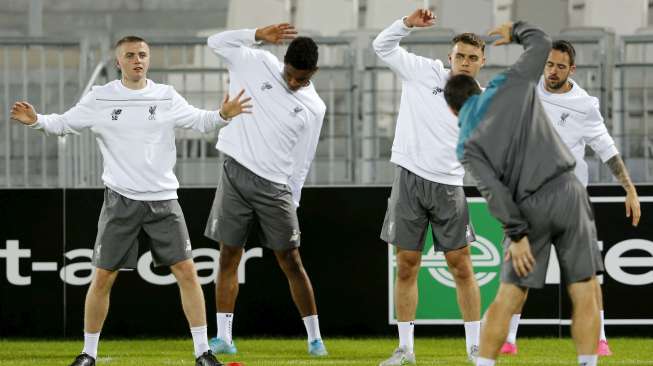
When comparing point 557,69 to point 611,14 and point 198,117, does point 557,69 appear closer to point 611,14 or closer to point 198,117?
point 198,117

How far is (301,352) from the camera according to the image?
316 inches

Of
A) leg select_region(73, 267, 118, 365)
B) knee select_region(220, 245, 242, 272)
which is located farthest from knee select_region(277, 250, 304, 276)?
leg select_region(73, 267, 118, 365)

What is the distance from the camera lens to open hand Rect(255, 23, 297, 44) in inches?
297

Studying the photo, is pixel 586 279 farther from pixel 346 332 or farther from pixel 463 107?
pixel 346 332

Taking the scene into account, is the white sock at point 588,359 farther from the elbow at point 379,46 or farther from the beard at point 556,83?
the elbow at point 379,46

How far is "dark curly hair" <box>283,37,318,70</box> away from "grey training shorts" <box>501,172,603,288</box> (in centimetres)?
251

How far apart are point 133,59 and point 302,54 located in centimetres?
119

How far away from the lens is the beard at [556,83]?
7.63 meters

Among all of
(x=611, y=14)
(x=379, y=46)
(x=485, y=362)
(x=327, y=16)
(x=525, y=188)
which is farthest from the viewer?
(x=327, y=16)

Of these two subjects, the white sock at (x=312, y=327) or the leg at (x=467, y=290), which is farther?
the white sock at (x=312, y=327)

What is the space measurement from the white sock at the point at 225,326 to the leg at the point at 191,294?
1.06 metres

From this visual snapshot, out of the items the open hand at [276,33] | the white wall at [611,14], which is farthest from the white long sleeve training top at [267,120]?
the white wall at [611,14]

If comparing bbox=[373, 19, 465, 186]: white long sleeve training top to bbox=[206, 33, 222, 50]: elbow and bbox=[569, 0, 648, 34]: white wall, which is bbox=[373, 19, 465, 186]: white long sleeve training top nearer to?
bbox=[206, 33, 222, 50]: elbow

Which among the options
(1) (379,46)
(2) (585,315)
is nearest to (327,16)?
(1) (379,46)
